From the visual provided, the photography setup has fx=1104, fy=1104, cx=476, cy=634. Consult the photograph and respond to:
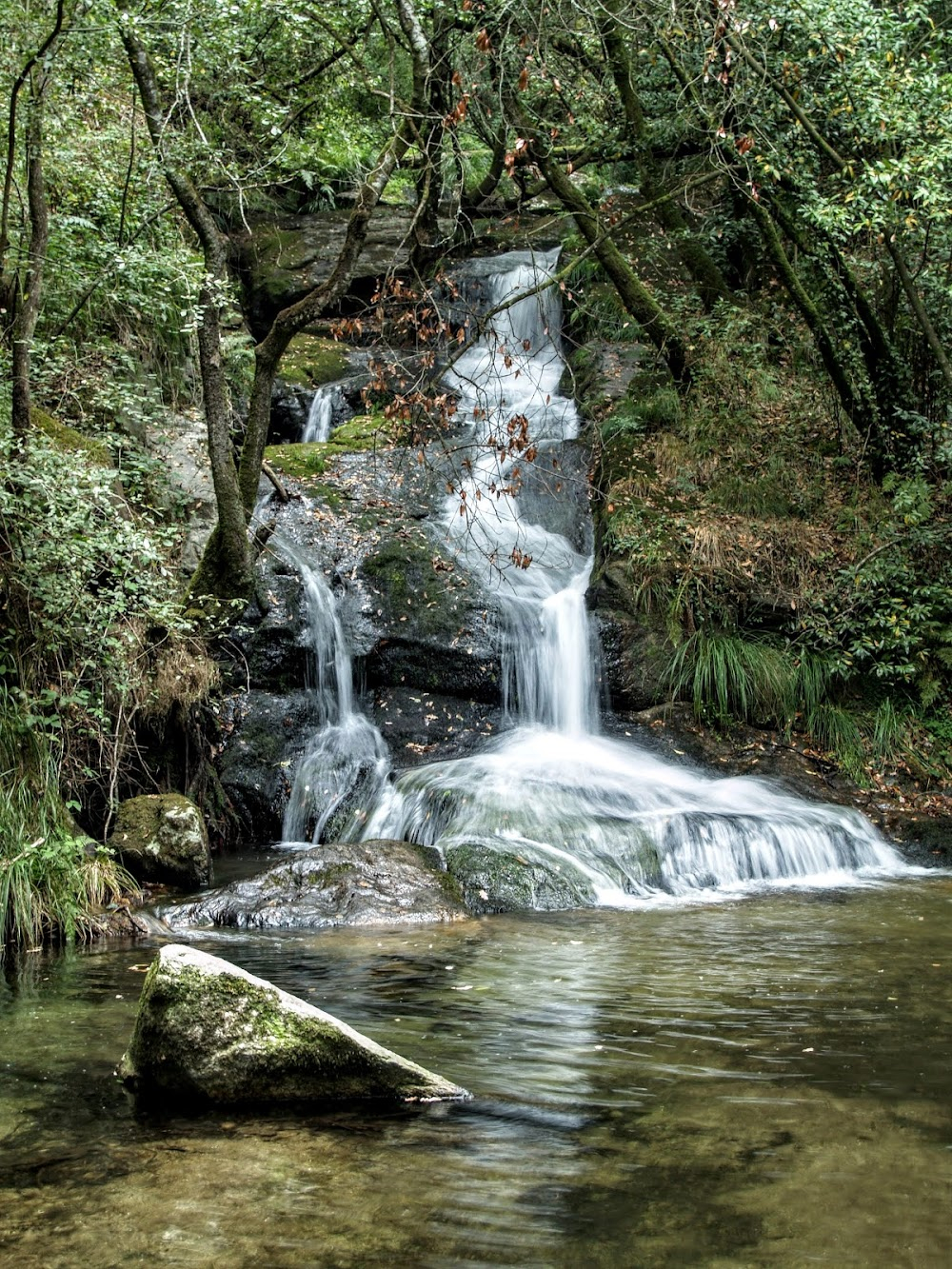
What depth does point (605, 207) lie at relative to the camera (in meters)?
11.3

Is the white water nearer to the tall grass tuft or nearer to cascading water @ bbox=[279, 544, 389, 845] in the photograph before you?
cascading water @ bbox=[279, 544, 389, 845]

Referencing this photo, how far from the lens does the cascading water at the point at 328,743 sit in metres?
10.0

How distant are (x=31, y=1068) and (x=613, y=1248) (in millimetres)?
2549

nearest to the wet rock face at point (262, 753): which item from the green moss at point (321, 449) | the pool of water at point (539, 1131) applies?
the green moss at point (321, 449)

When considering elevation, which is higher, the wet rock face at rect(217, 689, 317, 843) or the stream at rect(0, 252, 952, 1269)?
the wet rock face at rect(217, 689, 317, 843)

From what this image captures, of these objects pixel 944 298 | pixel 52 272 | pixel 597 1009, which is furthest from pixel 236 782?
pixel 944 298

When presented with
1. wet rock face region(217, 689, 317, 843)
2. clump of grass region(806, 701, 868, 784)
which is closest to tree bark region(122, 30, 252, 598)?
wet rock face region(217, 689, 317, 843)

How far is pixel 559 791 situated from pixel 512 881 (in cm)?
157

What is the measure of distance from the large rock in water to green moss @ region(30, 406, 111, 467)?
241 inches

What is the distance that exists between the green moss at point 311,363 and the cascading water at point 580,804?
5.62 m

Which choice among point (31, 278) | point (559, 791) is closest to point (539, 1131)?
point (559, 791)

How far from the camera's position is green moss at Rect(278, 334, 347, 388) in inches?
624

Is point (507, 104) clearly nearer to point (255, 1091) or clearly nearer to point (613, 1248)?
point (255, 1091)

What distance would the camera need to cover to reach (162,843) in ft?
26.6
